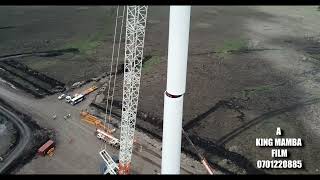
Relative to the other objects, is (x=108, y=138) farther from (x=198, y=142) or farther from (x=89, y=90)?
(x=89, y=90)

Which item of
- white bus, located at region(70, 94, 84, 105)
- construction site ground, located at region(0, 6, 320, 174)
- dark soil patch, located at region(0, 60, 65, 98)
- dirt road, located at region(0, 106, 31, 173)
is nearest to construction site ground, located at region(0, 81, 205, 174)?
construction site ground, located at region(0, 6, 320, 174)

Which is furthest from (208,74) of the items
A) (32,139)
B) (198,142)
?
(32,139)

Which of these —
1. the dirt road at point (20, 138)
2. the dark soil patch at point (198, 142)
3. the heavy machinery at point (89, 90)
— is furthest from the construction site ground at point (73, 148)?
the heavy machinery at point (89, 90)

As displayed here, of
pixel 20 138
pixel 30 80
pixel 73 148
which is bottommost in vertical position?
pixel 73 148

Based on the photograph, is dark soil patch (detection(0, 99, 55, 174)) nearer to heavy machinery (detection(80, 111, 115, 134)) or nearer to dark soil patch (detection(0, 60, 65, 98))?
heavy machinery (detection(80, 111, 115, 134))

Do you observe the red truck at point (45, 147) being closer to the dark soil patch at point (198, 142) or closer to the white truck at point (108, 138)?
the white truck at point (108, 138)

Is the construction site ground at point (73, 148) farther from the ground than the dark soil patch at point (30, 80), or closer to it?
closer to it
